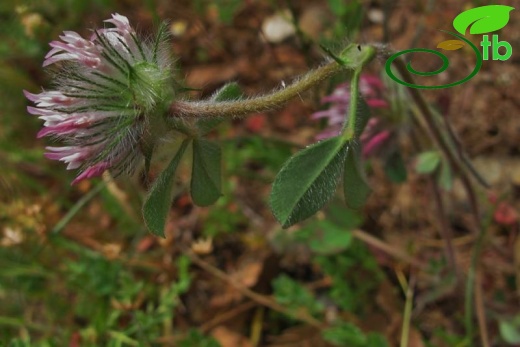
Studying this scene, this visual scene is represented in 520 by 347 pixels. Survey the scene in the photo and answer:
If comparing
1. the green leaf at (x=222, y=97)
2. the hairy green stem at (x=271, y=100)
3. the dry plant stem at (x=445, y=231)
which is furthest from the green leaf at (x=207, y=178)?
the dry plant stem at (x=445, y=231)

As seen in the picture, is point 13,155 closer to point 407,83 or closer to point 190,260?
point 190,260

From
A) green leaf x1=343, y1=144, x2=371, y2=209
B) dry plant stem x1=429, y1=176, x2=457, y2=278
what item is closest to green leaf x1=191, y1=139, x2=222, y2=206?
green leaf x1=343, y1=144, x2=371, y2=209

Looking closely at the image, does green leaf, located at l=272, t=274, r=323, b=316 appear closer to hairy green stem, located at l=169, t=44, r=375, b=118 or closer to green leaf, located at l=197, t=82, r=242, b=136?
green leaf, located at l=197, t=82, r=242, b=136

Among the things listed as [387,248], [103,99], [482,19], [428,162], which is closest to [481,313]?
[387,248]

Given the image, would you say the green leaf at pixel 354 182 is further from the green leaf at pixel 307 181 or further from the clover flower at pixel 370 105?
the clover flower at pixel 370 105

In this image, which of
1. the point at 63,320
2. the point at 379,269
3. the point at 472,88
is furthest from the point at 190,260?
the point at 472,88

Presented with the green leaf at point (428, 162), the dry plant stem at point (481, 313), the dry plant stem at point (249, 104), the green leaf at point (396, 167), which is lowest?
the dry plant stem at point (481, 313)
